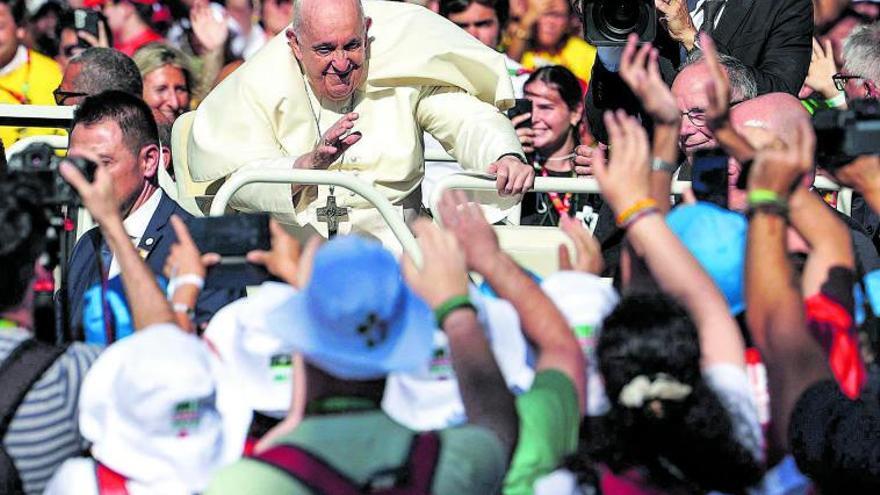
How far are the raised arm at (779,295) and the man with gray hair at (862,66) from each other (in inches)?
90.8

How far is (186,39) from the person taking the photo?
364 inches

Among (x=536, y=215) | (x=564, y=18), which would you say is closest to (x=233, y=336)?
(x=536, y=215)

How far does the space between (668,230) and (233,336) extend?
104 cm

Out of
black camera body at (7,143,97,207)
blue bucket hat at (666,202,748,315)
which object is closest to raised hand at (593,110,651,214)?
blue bucket hat at (666,202,748,315)

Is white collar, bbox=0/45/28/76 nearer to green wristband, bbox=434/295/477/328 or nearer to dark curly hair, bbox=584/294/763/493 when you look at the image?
green wristband, bbox=434/295/477/328

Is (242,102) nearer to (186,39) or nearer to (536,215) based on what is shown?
(536,215)

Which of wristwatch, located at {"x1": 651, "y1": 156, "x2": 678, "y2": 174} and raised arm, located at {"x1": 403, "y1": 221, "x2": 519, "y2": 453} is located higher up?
wristwatch, located at {"x1": 651, "y1": 156, "x2": 678, "y2": 174}

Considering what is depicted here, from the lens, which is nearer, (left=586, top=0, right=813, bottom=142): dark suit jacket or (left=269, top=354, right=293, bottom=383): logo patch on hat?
(left=269, top=354, right=293, bottom=383): logo patch on hat

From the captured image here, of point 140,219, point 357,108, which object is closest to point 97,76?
point 357,108

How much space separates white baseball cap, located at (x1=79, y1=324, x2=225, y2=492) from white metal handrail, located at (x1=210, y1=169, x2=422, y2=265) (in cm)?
149

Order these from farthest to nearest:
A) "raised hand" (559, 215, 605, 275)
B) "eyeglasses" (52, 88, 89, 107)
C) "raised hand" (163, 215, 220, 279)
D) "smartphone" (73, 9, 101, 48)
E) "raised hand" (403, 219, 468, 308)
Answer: "smartphone" (73, 9, 101, 48)
"eyeglasses" (52, 88, 89, 107)
"raised hand" (559, 215, 605, 275)
"raised hand" (163, 215, 220, 279)
"raised hand" (403, 219, 468, 308)

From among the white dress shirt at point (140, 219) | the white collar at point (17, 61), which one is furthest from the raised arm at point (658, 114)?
the white collar at point (17, 61)

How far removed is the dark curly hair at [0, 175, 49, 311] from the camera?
3.56 m

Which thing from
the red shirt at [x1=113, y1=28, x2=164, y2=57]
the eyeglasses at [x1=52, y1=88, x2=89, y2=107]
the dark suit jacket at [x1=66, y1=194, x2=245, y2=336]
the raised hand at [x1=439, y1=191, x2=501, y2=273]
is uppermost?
the raised hand at [x1=439, y1=191, x2=501, y2=273]
